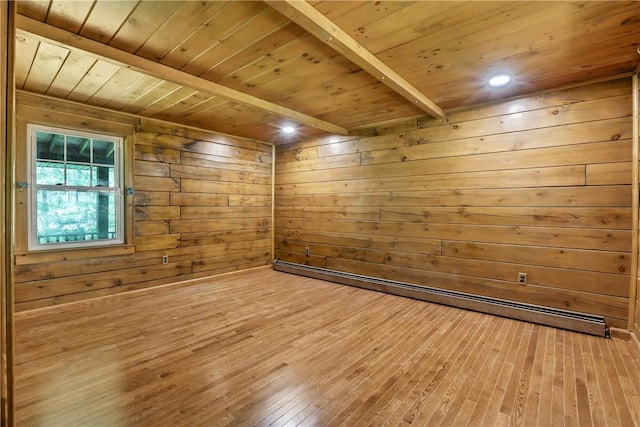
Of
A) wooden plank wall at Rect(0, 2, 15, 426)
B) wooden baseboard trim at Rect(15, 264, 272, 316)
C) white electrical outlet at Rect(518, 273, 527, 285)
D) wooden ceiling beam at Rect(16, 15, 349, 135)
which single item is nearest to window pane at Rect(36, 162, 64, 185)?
wooden baseboard trim at Rect(15, 264, 272, 316)

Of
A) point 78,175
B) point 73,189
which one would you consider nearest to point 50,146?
point 78,175

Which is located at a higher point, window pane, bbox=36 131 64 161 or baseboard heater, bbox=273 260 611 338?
window pane, bbox=36 131 64 161

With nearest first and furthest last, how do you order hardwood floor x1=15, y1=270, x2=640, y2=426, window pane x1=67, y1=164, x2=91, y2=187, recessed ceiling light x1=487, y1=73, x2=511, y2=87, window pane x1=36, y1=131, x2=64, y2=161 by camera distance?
hardwood floor x1=15, y1=270, x2=640, y2=426, recessed ceiling light x1=487, y1=73, x2=511, y2=87, window pane x1=36, y1=131, x2=64, y2=161, window pane x1=67, y1=164, x2=91, y2=187

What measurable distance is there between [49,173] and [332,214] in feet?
11.1

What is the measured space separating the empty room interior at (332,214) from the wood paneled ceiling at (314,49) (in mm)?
20

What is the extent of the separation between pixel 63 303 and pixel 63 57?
247 cm

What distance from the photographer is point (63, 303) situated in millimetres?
3115

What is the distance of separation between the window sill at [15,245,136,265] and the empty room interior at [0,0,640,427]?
2 cm

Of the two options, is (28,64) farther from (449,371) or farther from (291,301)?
(449,371)

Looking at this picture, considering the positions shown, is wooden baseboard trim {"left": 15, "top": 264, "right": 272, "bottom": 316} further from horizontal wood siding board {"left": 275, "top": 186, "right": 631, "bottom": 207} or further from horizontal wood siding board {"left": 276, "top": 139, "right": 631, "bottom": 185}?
horizontal wood siding board {"left": 276, "top": 139, "right": 631, "bottom": 185}

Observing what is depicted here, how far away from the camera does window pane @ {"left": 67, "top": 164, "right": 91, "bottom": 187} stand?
317cm

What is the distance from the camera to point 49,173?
9.98 ft

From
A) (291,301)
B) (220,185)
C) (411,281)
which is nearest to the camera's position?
(291,301)

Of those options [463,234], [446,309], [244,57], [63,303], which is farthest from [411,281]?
[63,303]
